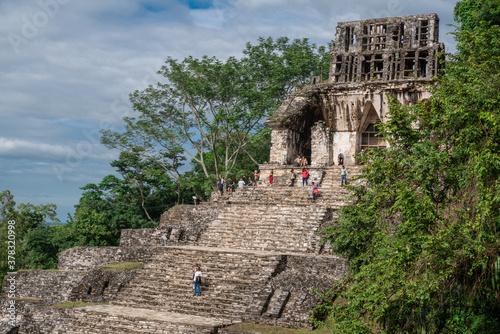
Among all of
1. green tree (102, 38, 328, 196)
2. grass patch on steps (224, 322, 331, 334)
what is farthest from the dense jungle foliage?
grass patch on steps (224, 322, 331, 334)

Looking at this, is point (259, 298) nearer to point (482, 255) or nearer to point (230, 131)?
point (482, 255)

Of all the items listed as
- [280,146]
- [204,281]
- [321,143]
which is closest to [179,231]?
[204,281]

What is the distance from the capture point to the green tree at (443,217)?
855 centimetres

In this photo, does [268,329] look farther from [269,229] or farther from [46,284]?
[46,284]

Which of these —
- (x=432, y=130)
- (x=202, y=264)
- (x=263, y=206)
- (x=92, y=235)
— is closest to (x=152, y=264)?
(x=202, y=264)

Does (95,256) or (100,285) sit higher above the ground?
(95,256)

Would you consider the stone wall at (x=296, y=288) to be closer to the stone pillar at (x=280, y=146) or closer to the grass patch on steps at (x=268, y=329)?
the grass patch on steps at (x=268, y=329)

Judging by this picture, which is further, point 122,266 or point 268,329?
point 122,266

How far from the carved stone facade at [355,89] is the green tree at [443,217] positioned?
540 inches

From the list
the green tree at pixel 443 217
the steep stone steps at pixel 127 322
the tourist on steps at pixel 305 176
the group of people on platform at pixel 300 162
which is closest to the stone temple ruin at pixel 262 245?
the steep stone steps at pixel 127 322

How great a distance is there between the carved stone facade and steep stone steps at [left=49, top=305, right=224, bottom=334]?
1198 centimetres

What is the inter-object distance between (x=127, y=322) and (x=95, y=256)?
20.6 ft

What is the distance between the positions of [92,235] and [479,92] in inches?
872

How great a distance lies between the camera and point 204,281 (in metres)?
15.0
